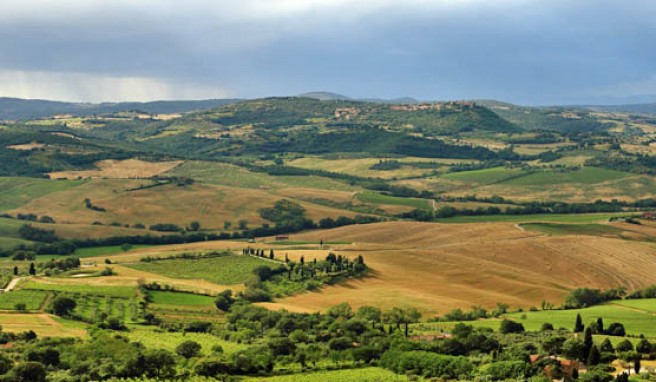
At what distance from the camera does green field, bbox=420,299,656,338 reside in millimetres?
85000

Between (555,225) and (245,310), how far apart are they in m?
81.4

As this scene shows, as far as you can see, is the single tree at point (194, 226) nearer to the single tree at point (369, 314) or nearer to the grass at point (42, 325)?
the single tree at point (369, 314)

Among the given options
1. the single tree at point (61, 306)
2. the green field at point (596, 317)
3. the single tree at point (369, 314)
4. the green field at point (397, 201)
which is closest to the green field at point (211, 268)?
the single tree at point (369, 314)

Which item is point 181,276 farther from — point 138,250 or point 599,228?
point 599,228

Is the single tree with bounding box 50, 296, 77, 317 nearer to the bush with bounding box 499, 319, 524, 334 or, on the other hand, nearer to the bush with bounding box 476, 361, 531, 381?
the bush with bounding box 499, 319, 524, 334

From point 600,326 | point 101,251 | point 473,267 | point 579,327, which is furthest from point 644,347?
point 101,251

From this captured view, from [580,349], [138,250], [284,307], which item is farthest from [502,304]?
[138,250]

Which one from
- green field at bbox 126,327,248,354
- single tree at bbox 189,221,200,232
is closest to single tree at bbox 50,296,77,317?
green field at bbox 126,327,248,354

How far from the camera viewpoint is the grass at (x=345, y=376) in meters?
65.7

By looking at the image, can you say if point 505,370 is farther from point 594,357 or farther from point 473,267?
point 473,267

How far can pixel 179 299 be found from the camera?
100m

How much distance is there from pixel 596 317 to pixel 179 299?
147 feet

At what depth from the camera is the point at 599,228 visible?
152 meters

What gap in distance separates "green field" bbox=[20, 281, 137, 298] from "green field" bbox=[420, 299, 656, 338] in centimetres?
3458
